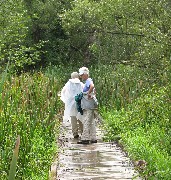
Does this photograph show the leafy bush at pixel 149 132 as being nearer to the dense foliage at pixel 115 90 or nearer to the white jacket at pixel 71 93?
the dense foliage at pixel 115 90

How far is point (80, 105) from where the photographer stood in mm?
12508

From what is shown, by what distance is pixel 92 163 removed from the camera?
9.57 m

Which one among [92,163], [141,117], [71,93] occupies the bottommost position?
[92,163]

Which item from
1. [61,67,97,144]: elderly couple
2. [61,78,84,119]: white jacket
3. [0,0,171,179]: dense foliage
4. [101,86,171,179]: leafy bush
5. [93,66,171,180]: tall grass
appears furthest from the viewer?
[61,78,84,119]: white jacket

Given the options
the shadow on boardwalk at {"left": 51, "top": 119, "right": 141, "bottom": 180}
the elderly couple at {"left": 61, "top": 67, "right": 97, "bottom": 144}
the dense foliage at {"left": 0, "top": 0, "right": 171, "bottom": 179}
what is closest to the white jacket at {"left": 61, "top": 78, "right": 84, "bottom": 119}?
the elderly couple at {"left": 61, "top": 67, "right": 97, "bottom": 144}

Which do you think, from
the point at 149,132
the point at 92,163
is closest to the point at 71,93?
the point at 149,132

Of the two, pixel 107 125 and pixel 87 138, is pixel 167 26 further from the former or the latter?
pixel 87 138

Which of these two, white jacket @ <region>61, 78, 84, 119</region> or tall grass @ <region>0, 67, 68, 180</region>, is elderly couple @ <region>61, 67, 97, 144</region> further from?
tall grass @ <region>0, 67, 68, 180</region>

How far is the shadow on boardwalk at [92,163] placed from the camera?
8359mm

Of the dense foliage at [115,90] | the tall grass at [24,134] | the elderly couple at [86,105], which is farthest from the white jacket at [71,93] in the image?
the tall grass at [24,134]

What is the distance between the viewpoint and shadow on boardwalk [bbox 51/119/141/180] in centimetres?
836

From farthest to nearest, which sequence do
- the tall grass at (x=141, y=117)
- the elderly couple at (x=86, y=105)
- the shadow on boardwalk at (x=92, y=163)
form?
the elderly couple at (x=86, y=105)
the tall grass at (x=141, y=117)
the shadow on boardwalk at (x=92, y=163)

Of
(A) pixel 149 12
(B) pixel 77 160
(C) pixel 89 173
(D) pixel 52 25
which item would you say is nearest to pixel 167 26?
(A) pixel 149 12

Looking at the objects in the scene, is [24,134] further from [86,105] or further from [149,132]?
[86,105]
